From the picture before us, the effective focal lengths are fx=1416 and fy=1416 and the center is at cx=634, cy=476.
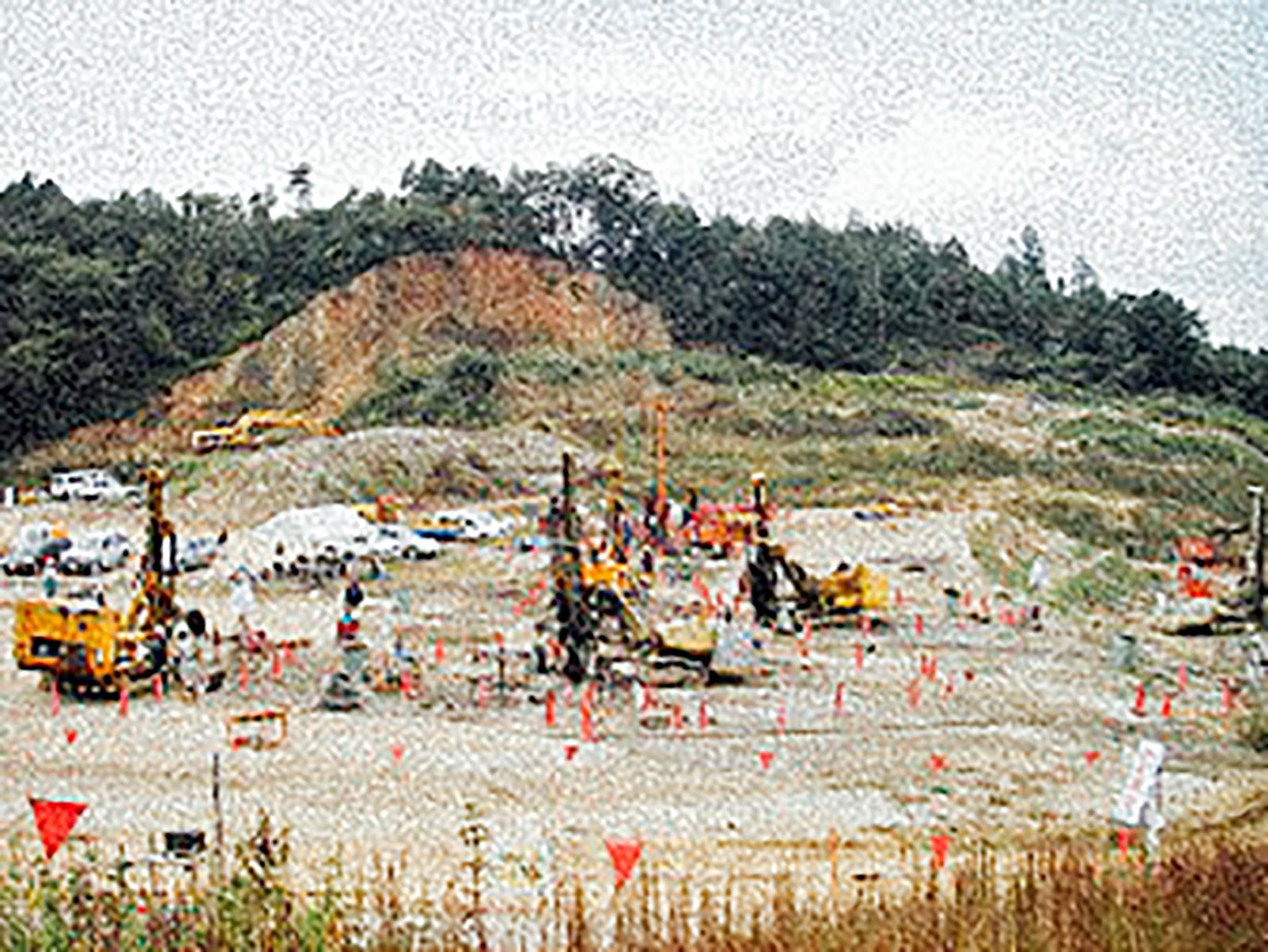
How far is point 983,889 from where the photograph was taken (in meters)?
7.62

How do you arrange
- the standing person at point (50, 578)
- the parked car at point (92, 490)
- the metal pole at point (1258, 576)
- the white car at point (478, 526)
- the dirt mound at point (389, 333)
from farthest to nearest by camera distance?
the dirt mound at point (389, 333) → the parked car at point (92, 490) → the white car at point (478, 526) → the metal pole at point (1258, 576) → the standing person at point (50, 578)

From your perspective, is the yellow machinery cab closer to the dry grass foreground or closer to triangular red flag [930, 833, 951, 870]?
triangular red flag [930, 833, 951, 870]

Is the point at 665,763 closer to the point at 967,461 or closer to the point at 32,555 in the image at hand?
the point at 32,555

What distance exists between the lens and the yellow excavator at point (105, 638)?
21141 millimetres

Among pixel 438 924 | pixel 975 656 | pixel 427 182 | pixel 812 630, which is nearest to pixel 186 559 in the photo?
pixel 812 630

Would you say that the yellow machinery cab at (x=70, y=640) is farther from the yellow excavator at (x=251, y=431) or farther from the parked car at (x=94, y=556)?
the yellow excavator at (x=251, y=431)

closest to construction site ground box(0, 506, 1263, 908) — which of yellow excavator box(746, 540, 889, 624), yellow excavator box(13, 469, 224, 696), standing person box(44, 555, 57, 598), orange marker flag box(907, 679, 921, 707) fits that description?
orange marker flag box(907, 679, 921, 707)

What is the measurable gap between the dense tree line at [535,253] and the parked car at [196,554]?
34.5 metres

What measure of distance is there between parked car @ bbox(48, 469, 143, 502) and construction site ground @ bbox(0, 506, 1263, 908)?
80.0 ft

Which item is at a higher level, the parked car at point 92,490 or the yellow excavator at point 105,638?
the parked car at point 92,490

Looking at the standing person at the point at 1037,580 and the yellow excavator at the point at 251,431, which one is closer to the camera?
the standing person at the point at 1037,580

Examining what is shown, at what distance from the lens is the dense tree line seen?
73562 millimetres

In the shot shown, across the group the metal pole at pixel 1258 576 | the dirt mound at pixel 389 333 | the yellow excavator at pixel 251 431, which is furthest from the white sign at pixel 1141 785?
the dirt mound at pixel 389 333

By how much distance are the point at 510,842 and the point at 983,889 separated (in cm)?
767
